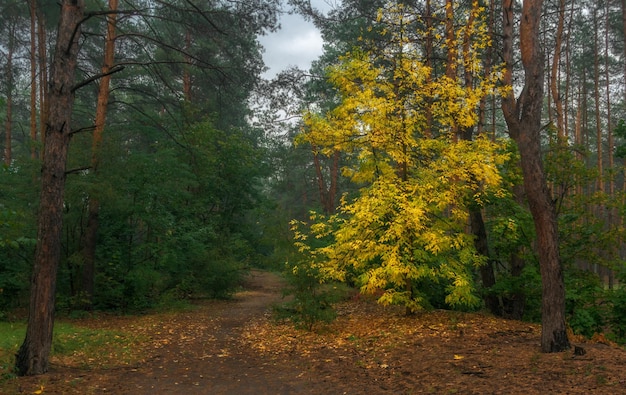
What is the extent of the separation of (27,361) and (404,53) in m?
8.94

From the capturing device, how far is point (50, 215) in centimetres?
651

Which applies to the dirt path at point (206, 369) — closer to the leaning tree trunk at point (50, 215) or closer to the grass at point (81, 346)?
the grass at point (81, 346)

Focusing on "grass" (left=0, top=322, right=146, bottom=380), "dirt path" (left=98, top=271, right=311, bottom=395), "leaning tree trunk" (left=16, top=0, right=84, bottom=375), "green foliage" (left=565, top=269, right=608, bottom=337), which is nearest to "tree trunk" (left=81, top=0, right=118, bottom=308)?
"grass" (left=0, top=322, right=146, bottom=380)

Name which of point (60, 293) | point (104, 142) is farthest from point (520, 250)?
point (60, 293)

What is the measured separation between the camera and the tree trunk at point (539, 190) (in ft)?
21.4

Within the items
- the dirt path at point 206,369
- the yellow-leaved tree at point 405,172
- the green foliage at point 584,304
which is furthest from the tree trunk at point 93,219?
the green foliage at point 584,304

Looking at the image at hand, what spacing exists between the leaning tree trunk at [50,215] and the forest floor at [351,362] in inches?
16.9

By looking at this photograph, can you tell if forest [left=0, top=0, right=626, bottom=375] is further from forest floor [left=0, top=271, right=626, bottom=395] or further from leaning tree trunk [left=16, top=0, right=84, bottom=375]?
forest floor [left=0, top=271, right=626, bottom=395]

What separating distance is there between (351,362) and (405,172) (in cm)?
462

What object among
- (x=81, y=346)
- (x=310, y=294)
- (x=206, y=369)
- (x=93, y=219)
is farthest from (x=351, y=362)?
(x=93, y=219)

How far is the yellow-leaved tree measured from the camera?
9.05 metres

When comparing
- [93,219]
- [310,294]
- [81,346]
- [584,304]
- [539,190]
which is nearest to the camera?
[539,190]

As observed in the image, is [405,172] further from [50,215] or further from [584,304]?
[50,215]

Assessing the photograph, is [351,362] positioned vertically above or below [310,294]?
below
